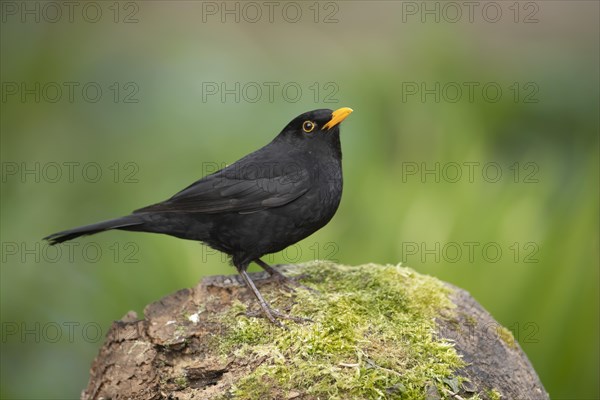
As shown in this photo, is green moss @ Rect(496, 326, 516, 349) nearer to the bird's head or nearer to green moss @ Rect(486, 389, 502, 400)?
green moss @ Rect(486, 389, 502, 400)

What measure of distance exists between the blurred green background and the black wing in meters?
0.86

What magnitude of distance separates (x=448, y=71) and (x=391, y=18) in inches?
152

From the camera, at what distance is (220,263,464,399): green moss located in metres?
2.77

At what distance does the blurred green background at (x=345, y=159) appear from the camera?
4.34 m

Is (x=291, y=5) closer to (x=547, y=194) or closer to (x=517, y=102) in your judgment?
(x=517, y=102)

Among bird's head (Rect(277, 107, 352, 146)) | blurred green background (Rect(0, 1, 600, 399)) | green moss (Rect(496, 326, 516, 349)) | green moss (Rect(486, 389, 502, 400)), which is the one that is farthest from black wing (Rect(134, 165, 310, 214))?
green moss (Rect(486, 389, 502, 400))

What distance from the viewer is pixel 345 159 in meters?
5.32

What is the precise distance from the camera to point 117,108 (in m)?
6.80

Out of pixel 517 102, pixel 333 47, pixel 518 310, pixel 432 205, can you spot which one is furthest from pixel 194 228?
pixel 333 47

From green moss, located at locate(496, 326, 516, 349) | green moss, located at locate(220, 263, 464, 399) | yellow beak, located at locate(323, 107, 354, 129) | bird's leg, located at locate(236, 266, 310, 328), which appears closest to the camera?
green moss, located at locate(220, 263, 464, 399)

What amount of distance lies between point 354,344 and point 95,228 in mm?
1537

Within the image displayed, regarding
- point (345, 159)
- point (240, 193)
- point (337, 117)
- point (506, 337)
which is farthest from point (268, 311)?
point (345, 159)

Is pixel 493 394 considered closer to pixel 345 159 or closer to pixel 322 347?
pixel 322 347

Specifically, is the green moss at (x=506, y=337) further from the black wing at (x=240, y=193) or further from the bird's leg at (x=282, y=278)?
the black wing at (x=240, y=193)
